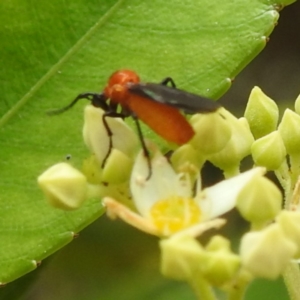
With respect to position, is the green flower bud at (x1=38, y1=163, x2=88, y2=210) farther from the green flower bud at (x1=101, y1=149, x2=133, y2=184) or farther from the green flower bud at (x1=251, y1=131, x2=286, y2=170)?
the green flower bud at (x1=251, y1=131, x2=286, y2=170)

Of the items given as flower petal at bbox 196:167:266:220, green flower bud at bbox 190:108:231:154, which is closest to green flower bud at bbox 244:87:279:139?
green flower bud at bbox 190:108:231:154

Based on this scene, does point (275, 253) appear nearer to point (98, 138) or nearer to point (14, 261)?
point (98, 138)

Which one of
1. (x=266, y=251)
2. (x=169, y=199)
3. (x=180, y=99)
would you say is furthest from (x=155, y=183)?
(x=266, y=251)

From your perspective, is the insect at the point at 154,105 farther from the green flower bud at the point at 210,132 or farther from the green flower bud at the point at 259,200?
the green flower bud at the point at 259,200

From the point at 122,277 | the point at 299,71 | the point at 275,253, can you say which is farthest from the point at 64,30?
the point at 299,71

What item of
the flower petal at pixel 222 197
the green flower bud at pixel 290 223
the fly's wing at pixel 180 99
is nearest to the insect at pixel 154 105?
the fly's wing at pixel 180 99

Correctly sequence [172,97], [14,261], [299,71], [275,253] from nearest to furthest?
[275,253] → [172,97] → [14,261] → [299,71]
